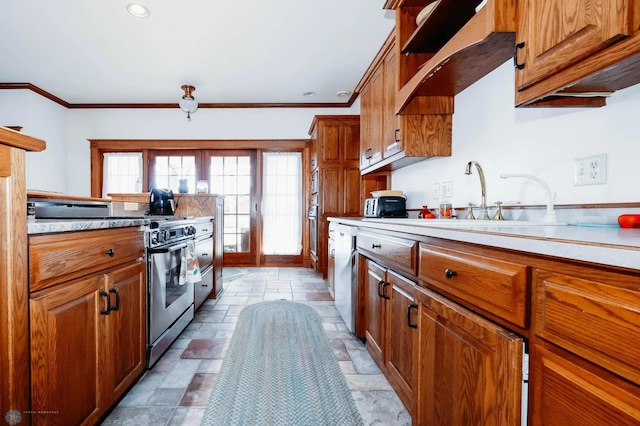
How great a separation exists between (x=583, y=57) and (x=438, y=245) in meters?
0.67

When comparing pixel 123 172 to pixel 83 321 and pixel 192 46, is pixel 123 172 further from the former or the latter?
pixel 83 321

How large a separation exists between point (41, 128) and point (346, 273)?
500 centimetres

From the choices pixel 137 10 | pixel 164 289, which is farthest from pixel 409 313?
pixel 137 10

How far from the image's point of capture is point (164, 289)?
1840mm

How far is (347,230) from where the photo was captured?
227cm

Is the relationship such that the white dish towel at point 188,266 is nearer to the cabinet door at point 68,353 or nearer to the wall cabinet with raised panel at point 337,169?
the cabinet door at point 68,353

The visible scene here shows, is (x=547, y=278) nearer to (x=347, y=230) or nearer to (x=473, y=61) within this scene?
(x=473, y=61)

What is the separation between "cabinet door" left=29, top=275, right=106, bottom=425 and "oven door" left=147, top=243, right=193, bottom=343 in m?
0.44

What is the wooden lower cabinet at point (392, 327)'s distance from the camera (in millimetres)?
1291

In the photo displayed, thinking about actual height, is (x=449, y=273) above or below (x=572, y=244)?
below

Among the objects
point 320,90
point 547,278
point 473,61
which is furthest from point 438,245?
point 320,90

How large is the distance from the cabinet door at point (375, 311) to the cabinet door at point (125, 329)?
4.13 feet

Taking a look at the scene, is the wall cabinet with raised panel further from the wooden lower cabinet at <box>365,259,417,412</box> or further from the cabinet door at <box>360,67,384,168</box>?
the wooden lower cabinet at <box>365,259,417,412</box>

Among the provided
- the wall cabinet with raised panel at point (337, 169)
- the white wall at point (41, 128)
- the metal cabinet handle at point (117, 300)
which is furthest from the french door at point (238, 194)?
the metal cabinet handle at point (117, 300)
